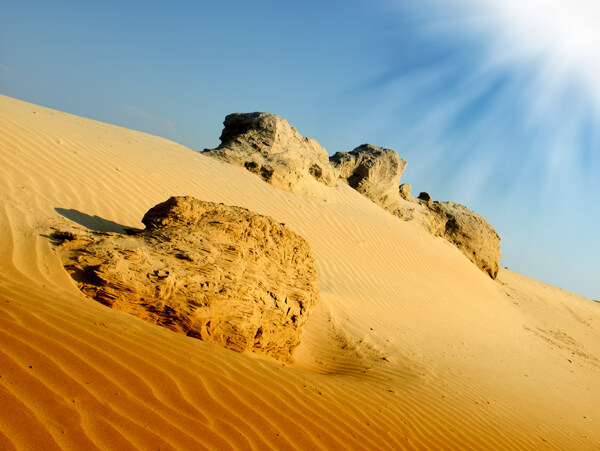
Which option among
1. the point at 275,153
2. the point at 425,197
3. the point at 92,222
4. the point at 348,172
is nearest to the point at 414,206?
the point at 425,197

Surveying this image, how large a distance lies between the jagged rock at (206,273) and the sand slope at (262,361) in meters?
0.25

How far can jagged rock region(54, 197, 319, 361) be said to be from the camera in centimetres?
348

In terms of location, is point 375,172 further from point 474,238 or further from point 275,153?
point 474,238

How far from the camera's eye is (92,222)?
5711 millimetres

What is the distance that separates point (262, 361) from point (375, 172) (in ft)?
42.8

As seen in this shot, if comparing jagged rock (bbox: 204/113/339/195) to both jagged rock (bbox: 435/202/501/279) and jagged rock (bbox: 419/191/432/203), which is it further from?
jagged rock (bbox: 435/202/501/279)

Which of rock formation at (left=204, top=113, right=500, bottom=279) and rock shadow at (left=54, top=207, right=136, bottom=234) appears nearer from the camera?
rock shadow at (left=54, top=207, right=136, bottom=234)

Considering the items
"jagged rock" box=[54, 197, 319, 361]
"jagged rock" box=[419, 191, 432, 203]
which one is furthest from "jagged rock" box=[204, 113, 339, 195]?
"jagged rock" box=[54, 197, 319, 361]

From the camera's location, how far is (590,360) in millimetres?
9977

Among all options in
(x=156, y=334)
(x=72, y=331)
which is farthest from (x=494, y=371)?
(x=72, y=331)

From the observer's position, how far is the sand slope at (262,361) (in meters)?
2.13

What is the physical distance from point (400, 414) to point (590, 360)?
356 inches

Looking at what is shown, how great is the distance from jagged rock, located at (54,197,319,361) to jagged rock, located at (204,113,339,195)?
23.2ft

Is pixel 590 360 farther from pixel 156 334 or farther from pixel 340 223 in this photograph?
pixel 156 334
